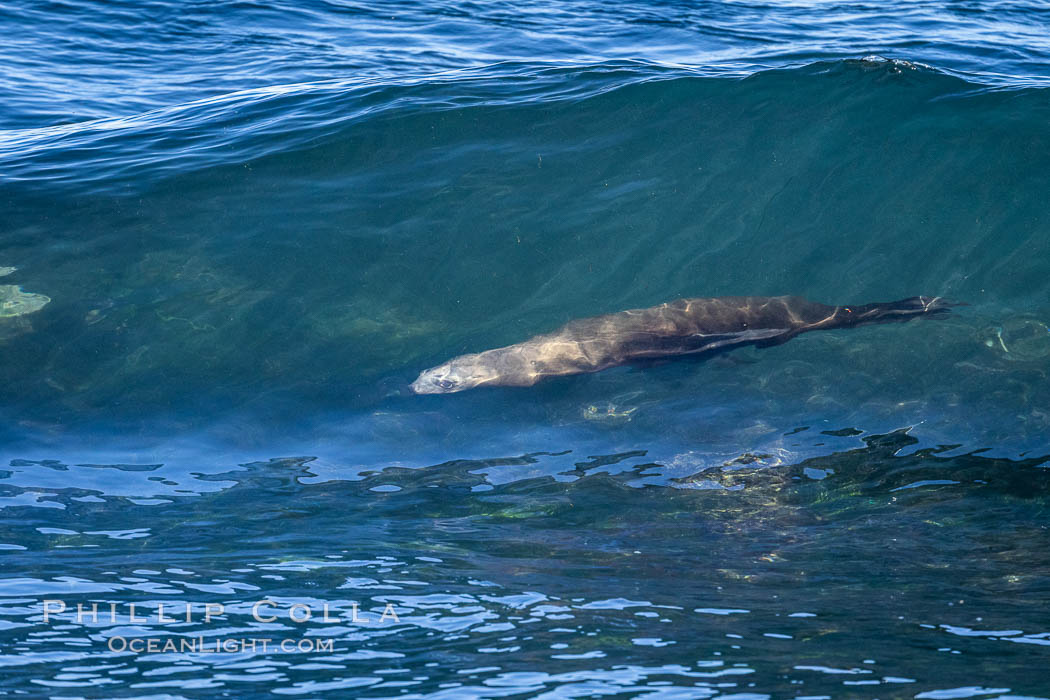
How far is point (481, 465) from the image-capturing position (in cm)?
747

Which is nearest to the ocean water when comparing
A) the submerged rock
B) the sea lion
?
the submerged rock

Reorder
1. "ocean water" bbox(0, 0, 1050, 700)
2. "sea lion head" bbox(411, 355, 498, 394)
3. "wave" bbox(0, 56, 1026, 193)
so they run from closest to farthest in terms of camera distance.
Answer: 1. "ocean water" bbox(0, 0, 1050, 700)
2. "sea lion head" bbox(411, 355, 498, 394)
3. "wave" bbox(0, 56, 1026, 193)

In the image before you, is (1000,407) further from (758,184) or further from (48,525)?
(48,525)

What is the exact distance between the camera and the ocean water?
464cm

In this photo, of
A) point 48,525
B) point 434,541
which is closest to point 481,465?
point 434,541

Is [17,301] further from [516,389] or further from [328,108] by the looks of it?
[516,389]

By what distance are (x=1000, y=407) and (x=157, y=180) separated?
9.57 meters

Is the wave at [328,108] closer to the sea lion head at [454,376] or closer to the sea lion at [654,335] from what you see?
the sea lion at [654,335]

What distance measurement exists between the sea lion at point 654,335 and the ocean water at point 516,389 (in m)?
0.20

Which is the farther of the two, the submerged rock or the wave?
the wave

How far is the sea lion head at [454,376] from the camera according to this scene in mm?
8570

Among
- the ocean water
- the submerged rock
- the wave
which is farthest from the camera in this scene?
the wave

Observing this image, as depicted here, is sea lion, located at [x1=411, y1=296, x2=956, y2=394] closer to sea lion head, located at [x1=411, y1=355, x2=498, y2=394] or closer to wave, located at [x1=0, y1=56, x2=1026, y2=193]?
sea lion head, located at [x1=411, y1=355, x2=498, y2=394]

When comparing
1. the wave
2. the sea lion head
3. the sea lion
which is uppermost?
the wave
